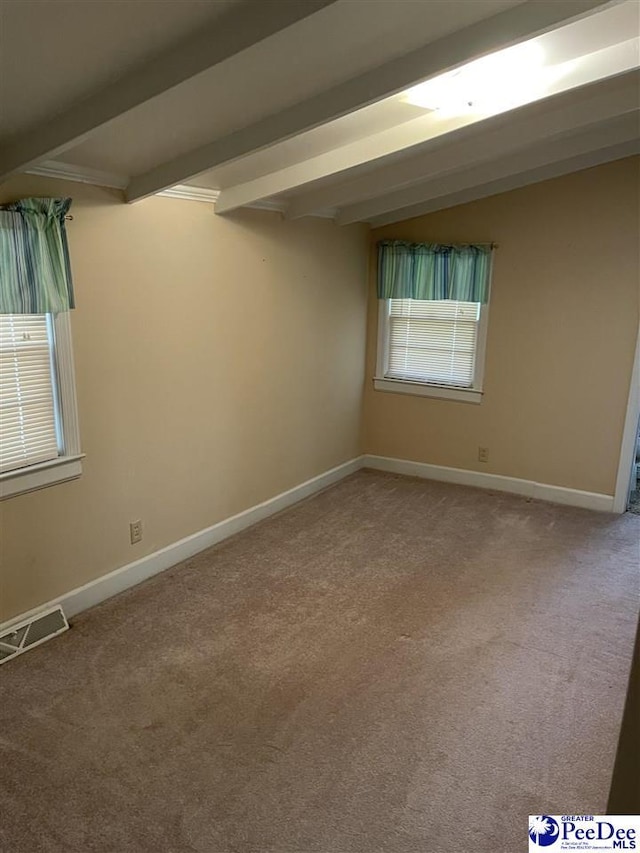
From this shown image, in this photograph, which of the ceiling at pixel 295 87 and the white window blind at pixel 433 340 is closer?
the ceiling at pixel 295 87

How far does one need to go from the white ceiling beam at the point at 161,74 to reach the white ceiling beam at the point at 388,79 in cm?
59

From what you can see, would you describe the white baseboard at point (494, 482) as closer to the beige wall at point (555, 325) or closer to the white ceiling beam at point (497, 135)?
the beige wall at point (555, 325)

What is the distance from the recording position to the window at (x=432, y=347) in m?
4.81

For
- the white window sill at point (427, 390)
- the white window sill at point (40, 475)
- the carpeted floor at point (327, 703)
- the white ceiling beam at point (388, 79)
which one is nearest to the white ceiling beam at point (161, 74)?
the white ceiling beam at point (388, 79)

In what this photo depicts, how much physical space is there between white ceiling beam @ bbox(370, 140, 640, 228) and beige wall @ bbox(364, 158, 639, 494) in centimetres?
15

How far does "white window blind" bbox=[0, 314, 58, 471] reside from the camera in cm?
256

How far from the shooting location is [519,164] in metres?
3.62

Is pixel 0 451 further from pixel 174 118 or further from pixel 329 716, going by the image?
pixel 329 716

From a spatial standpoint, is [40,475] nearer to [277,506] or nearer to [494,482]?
[277,506]

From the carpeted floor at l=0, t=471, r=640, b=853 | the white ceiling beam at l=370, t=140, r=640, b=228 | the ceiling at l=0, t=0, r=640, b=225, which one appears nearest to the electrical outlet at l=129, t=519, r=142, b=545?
the carpeted floor at l=0, t=471, r=640, b=853

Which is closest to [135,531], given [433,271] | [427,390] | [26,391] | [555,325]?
[26,391]

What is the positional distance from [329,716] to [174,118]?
2.32 metres

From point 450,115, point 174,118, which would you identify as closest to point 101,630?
point 174,118

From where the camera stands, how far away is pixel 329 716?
7.59 ft
